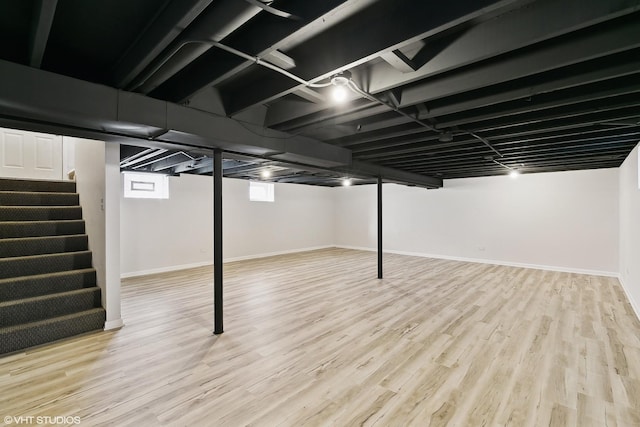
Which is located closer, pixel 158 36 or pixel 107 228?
pixel 158 36

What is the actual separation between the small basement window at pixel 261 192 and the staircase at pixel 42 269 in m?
4.50

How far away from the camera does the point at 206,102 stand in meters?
2.77

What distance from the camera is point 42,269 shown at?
11.4 ft

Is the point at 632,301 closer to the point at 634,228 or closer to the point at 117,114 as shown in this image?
the point at 634,228

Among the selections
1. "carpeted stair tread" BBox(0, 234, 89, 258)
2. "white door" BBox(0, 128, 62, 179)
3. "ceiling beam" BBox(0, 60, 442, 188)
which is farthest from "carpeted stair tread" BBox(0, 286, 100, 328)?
"white door" BBox(0, 128, 62, 179)

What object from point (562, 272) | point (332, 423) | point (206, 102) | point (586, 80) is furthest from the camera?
point (562, 272)

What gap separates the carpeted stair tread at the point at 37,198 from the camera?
3.92m

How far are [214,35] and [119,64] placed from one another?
1.03m

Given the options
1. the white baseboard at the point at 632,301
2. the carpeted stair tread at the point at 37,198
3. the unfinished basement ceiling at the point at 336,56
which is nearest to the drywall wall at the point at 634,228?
the white baseboard at the point at 632,301

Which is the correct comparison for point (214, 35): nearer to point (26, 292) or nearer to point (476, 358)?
point (476, 358)

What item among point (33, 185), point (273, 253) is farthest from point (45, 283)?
point (273, 253)

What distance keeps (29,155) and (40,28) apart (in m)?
6.20

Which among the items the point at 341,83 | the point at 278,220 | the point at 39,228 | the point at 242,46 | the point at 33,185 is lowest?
the point at 278,220

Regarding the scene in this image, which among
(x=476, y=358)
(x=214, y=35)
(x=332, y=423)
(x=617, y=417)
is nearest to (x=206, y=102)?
(x=214, y=35)
